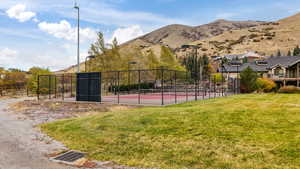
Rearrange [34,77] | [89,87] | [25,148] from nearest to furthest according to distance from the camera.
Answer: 1. [25,148]
2. [89,87]
3. [34,77]

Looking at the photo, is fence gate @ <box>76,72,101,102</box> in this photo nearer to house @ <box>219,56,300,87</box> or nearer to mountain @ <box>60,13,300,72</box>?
house @ <box>219,56,300,87</box>

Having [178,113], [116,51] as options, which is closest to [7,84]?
[116,51]

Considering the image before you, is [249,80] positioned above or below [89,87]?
above

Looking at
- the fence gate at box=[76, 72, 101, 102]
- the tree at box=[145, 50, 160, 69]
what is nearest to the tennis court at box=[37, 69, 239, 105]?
the fence gate at box=[76, 72, 101, 102]

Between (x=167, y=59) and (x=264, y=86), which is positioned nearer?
(x=264, y=86)

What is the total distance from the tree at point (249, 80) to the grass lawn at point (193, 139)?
17.9 meters

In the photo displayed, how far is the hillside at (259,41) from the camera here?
3509 inches

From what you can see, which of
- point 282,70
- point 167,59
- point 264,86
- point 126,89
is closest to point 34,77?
point 126,89

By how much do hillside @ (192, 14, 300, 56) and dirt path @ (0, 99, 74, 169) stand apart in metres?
90.6

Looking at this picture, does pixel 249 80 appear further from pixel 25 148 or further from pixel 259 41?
pixel 259 41

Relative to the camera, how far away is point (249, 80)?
2462 centimetres

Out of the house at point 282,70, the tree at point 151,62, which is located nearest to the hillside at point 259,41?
the house at point 282,70

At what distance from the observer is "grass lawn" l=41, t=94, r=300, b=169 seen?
470cm

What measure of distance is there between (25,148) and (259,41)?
106 meters
